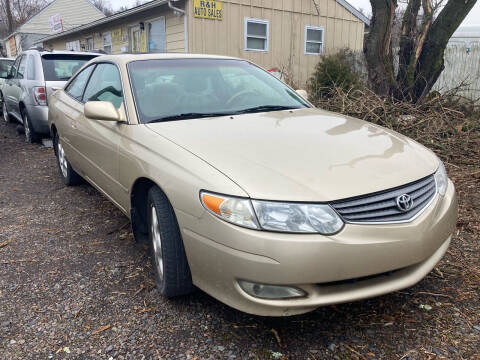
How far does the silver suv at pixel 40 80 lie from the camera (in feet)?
22.9

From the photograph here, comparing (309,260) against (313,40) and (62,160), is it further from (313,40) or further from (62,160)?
(313,40)

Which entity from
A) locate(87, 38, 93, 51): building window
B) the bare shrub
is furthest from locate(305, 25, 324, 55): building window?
locate(87, 38, 93, 51): building window

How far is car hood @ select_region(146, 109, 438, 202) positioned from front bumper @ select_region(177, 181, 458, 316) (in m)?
0.21

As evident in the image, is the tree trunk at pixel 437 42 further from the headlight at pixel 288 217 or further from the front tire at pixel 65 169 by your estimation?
the headlight at pixel 288 217

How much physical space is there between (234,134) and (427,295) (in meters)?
1.59

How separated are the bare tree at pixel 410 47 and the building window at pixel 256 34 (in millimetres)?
4973

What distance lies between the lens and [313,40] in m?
14.6

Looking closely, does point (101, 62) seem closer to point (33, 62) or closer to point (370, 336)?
point (370, 336)

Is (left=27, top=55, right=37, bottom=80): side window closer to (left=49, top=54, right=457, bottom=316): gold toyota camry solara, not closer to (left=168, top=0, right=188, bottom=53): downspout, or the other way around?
(left=49, top=54, right=457, bottom=316): gold toyota camry solara

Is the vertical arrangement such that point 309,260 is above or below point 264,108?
below

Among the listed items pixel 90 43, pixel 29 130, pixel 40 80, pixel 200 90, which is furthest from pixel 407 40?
pixel 90 43

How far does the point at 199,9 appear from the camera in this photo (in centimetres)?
1177

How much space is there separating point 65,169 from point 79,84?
1187 millimetres

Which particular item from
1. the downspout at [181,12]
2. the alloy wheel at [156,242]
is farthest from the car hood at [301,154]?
the downspout at [181,12]
